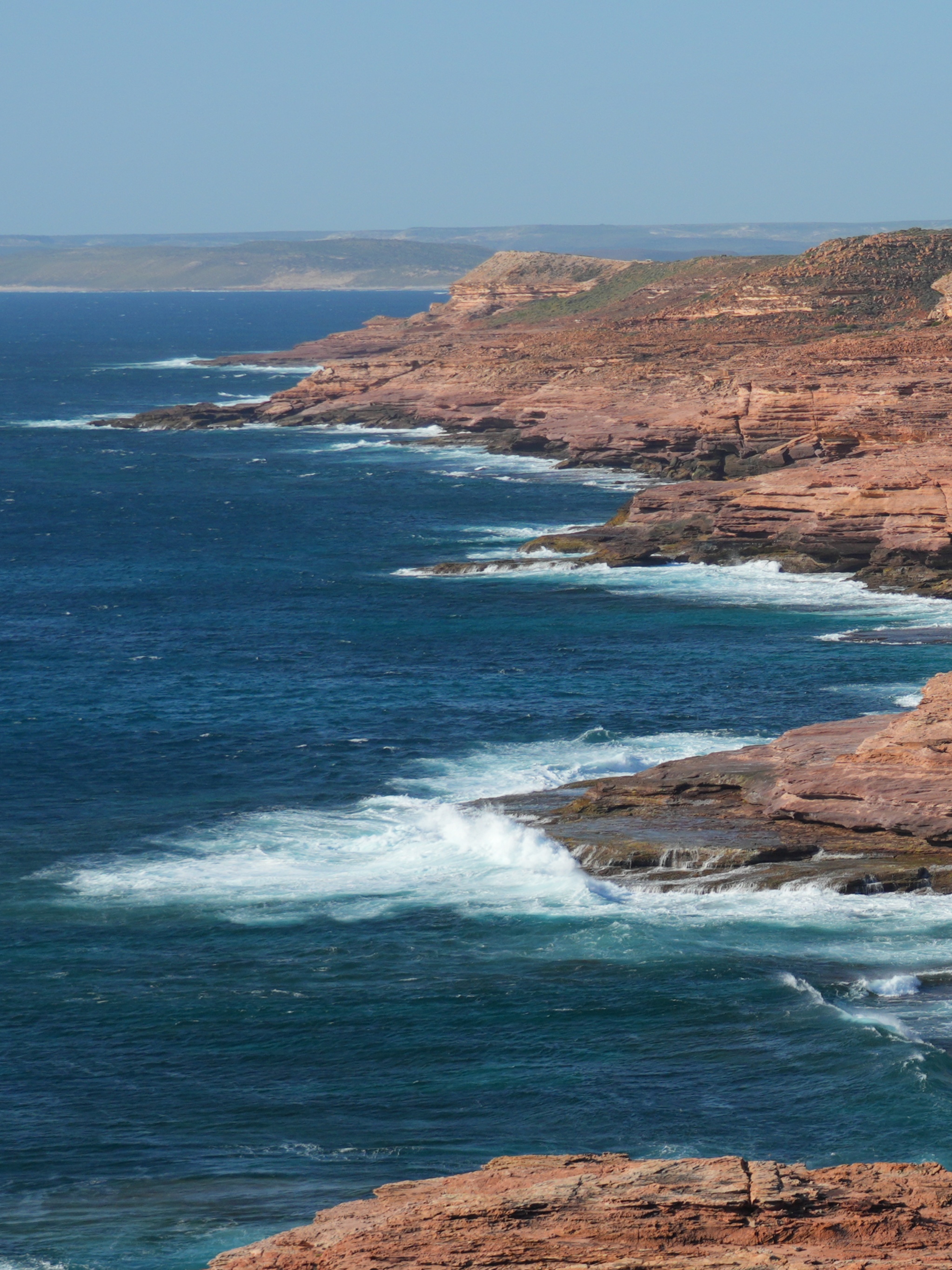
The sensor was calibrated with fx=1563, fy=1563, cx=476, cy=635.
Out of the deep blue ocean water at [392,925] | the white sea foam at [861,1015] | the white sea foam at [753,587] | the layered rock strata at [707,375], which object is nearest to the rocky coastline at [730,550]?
the layered rock strata at [707,375]

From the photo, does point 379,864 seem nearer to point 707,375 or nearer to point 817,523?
point 817,523

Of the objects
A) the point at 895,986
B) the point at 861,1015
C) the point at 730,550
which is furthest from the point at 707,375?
the point at 861,1015

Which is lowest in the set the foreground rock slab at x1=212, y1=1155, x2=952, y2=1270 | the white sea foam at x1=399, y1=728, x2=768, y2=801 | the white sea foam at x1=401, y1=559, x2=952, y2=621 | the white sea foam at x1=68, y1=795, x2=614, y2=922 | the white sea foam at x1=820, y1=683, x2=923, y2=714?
the white sea foam at x1=68, y1=795, x2=614, y2=922

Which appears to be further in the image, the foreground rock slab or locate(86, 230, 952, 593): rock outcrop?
locate(86, 230, 952, 593): rock outcrop

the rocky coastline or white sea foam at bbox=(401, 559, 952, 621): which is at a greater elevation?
the rocky coastline

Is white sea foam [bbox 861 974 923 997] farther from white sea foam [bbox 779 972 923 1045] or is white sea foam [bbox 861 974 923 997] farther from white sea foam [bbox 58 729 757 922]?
white sea foam [bbox 58 729 757 922]

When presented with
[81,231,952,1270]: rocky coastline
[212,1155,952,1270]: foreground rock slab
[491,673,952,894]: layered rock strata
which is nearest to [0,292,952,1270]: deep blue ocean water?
[491,673,952,894]: layered rock strata
